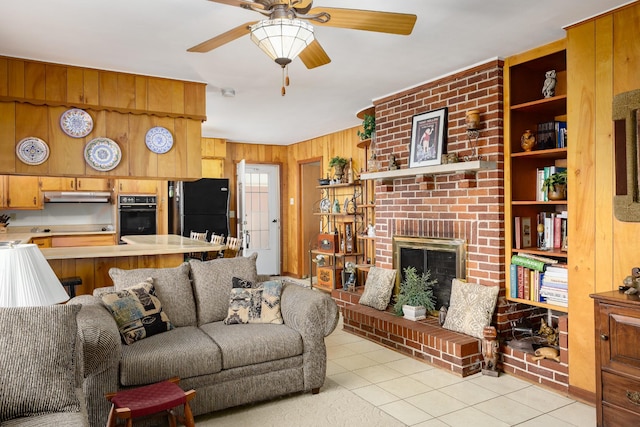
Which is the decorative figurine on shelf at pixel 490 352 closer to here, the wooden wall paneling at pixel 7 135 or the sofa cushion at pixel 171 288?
the sofa cushion at pixel 171 288

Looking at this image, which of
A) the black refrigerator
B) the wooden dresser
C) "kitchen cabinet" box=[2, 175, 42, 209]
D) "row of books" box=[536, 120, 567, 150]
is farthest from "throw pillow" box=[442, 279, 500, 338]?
"kitchen cabinet" box=[2, 175, 42, 209]

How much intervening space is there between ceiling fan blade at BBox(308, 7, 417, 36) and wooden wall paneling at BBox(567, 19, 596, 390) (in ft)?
4.92

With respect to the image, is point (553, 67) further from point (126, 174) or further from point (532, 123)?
point (126, 174)

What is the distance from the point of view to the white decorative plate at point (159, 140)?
4001 mm

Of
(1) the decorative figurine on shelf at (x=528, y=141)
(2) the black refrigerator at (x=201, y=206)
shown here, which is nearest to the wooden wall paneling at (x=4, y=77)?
(2) the black refrigerator at (x=201, y=206)

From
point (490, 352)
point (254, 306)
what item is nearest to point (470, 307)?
point (490, 352)

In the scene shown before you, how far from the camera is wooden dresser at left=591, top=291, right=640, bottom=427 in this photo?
91.6 inches

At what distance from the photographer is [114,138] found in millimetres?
3855

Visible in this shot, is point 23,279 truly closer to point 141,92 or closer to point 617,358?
point 141,92

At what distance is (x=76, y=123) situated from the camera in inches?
146

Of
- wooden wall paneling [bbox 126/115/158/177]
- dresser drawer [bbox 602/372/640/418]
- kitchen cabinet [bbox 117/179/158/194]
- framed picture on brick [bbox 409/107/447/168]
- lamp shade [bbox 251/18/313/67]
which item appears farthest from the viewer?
kitchen cabinet [bbox 117/179/158/194]

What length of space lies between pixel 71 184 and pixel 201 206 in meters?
2.02

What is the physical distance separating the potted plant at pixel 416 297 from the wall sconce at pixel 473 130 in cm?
119

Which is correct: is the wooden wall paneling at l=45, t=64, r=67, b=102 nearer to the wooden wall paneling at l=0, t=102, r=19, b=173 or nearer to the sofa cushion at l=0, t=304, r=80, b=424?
the wooden wall paneling at l=0, t=102, r=19, b=173
